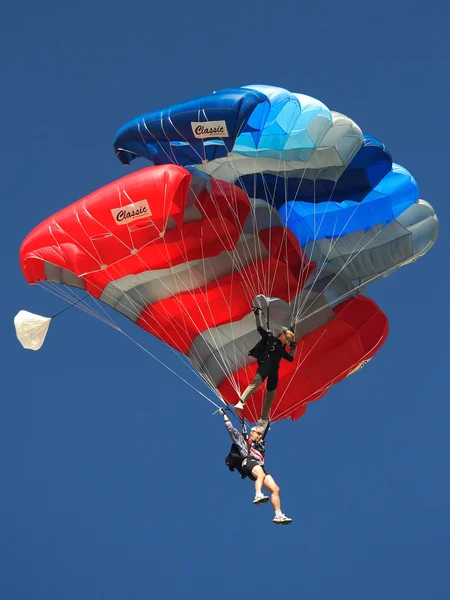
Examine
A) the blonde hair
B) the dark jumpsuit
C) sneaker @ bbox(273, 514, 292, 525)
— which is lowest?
sneaker @ bbox(273, 514, 292, 525)

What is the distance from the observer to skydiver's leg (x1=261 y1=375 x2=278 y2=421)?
1834 centimetres

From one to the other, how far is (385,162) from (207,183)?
2349 millimetres

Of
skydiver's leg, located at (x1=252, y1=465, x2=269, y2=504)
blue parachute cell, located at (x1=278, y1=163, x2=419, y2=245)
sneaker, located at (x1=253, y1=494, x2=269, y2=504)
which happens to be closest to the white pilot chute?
skydiver's leg, located at (x1=252, y1=465, x2=269, y2=504)

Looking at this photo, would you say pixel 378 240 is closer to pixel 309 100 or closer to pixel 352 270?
pixel 352 270

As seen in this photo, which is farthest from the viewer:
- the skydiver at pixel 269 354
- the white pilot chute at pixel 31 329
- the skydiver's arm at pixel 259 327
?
the white pilot chute at pixel 31 329

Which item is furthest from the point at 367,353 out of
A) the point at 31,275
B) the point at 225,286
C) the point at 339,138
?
the point at 31,275

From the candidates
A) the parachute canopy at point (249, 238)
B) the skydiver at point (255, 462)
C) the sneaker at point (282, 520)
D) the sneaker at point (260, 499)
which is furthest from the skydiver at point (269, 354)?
the sneaker at point (282, 520)

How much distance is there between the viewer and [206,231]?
1958cm

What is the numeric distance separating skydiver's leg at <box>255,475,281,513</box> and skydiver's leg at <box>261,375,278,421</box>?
1445 mm

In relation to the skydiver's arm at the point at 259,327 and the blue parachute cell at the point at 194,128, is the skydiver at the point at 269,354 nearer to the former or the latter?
the skydiver's arm at the point at 259,327

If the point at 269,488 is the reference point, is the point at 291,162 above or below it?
above

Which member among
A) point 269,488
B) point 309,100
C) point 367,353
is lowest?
point 269,488

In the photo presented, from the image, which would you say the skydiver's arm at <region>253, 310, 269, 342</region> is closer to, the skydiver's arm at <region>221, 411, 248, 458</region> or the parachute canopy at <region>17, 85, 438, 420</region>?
the parachute canopy at <region>17, 85, 438, 420</region>

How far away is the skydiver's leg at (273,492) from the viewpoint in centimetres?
1695
